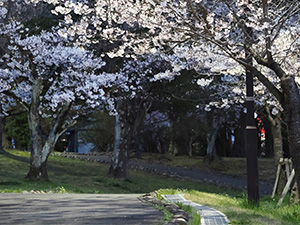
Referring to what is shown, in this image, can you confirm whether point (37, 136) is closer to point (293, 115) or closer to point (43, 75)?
point (43, 75)

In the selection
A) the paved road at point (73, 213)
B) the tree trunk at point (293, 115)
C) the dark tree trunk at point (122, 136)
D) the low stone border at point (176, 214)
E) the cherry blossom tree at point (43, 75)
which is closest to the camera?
the low stone border at point (176, 214)

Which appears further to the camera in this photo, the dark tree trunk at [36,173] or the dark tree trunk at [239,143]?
the dark tree trunk at [239,143]

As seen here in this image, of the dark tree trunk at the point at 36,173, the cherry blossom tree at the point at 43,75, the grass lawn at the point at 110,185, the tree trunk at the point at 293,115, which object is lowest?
the grass lawn at the point at 110,185

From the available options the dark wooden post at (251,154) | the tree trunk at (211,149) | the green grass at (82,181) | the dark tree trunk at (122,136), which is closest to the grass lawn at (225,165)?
the tree trunk at (211,149)

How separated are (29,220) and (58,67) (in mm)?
16440

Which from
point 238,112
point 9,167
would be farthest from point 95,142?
point 9,167

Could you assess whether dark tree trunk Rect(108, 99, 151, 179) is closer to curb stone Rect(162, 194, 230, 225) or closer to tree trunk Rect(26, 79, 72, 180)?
tree trunk Rect(26, 79, 72, 180)

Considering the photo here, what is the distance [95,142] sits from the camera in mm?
54688

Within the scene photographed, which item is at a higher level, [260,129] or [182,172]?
[260,129]

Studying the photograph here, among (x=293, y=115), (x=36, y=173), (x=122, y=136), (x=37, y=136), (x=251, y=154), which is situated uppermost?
(x=122, y=136)

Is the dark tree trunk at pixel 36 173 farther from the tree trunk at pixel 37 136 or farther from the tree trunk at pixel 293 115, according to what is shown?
the tree trunk at pixel 293 115

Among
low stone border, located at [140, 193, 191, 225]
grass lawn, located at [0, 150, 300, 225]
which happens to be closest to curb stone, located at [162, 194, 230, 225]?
grass lawn, located at [0, 150, 300, 225]

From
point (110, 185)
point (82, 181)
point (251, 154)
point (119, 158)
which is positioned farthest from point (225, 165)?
point (251, 154)

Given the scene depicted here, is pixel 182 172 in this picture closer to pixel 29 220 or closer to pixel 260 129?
pixel 260 129
